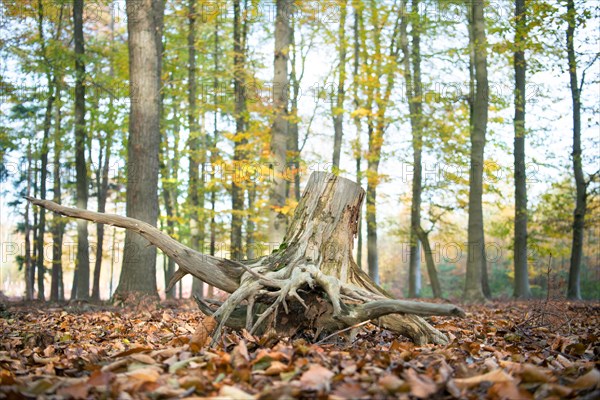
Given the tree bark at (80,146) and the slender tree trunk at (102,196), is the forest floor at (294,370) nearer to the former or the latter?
the tree bark at (80,146)

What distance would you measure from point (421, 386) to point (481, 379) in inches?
15.7

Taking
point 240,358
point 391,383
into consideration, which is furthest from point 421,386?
point 240,358

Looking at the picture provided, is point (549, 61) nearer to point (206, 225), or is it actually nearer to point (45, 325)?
point (206, 225)

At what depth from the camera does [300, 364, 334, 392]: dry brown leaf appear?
235 cm

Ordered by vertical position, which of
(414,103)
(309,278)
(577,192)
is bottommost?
(309,278)

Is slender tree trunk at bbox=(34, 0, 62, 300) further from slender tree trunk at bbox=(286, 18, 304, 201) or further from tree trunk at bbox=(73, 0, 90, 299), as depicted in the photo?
slender tree trunk at bbox=(286, 18, 304, 201)

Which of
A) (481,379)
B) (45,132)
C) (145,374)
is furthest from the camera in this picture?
(45,132)

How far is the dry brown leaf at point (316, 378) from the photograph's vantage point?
7.71 ft

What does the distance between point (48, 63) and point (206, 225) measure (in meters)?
7.27

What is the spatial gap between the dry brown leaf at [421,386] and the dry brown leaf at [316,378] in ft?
1.24

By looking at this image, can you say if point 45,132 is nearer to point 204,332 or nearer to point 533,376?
point 204,332

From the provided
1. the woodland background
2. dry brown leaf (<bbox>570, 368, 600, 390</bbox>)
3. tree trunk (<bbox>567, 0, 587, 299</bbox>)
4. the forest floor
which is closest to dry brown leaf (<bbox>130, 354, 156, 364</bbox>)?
the forest floor

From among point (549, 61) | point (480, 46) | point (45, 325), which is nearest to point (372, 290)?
point (45, 325)

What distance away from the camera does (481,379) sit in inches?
99.6
